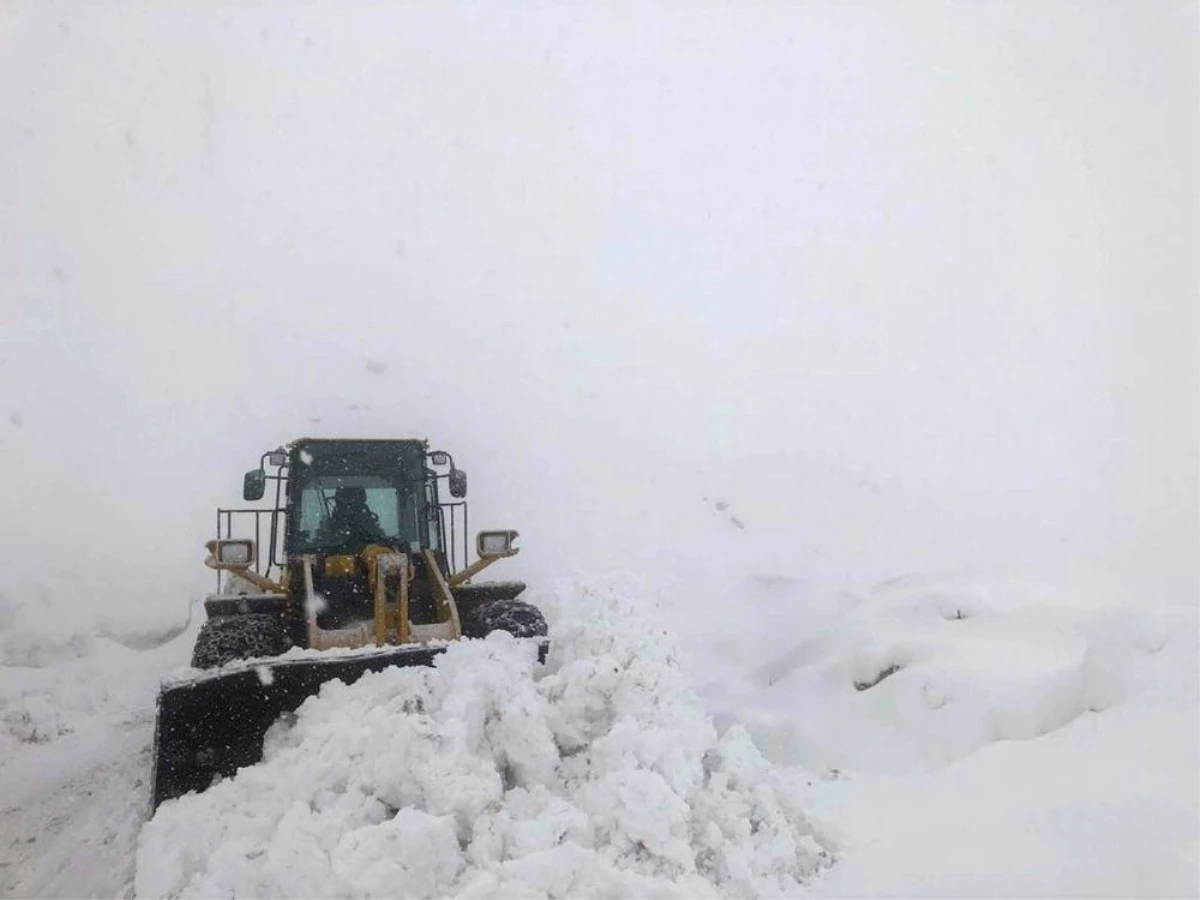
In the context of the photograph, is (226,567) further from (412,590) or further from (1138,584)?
(1138,584)

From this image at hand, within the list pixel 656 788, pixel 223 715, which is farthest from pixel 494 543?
pixel 656 788

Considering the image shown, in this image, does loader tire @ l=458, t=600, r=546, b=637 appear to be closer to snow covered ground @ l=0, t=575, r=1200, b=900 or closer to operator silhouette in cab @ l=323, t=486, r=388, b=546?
snow covered ground @ l=0, t=575, r=1200, b=900

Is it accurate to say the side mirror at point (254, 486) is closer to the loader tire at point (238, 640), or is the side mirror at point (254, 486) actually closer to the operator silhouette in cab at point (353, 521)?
the operator silhouette in cab at point (353, 521)

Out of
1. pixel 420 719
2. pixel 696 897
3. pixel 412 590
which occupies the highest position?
pixel 412 590

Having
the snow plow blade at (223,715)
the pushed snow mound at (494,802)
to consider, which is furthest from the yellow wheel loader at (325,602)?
the pushed snow mound at (494,802)

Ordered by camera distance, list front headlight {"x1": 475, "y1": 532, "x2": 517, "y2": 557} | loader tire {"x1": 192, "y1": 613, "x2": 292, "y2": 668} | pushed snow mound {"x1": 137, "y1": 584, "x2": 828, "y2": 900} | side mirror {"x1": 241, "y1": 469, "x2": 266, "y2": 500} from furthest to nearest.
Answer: side mirror {"x1": 241, "y1": 469, "x2": 266, "y2": 500} → front headlight {"x1": 475, "y1": 532, "x2": 517, "y2": 557} → loader tire {"x1": 192, "y1": 613, "x2": 292, "y2": 668} → pushed snow mound {"x1": 137, "y1": 584, "x2": 828, "y2": 900}

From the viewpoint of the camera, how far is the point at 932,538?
1647cm

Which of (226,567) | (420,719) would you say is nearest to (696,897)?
(420,719)

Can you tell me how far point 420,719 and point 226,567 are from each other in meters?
2.22

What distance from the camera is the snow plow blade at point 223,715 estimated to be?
383cm

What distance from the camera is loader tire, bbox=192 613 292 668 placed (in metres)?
4.66

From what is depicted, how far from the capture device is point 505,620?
5273 mm

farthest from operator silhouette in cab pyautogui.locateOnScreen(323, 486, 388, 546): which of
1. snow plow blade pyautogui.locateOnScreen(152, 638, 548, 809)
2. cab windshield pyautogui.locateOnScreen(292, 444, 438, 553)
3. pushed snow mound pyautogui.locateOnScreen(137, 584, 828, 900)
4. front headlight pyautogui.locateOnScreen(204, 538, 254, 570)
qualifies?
pushed snow mound pyautogui.locateOnScreen(137, 584, 828, 900)

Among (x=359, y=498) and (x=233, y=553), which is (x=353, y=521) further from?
(x=233, y=553)
